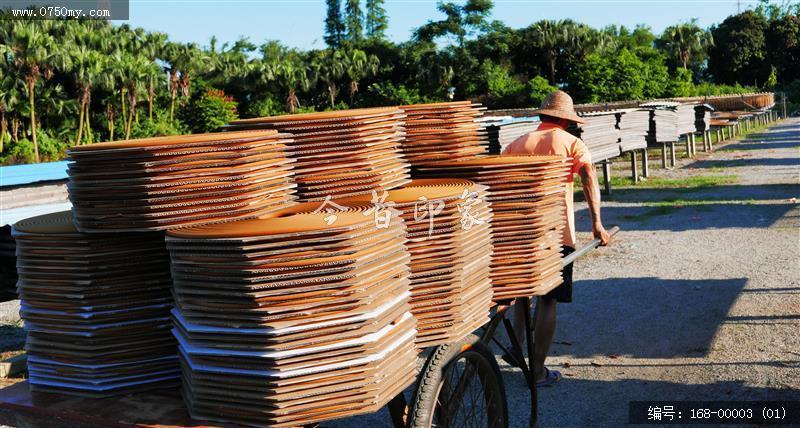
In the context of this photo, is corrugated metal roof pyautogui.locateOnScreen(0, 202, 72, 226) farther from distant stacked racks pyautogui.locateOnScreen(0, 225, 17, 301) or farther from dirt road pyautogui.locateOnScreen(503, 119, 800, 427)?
dirt road pyautogui.locateOnScreen(503, 119, 800, 427)

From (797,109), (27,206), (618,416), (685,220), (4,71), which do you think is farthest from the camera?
(797,109)

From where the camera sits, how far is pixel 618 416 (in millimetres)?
5633

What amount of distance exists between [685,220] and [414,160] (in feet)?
35.3

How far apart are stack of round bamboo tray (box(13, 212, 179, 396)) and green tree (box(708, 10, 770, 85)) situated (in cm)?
9607

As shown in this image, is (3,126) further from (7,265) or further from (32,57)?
(7,265)

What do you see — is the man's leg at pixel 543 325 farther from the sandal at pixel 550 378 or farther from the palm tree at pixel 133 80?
the palm tree at pixel 133 80

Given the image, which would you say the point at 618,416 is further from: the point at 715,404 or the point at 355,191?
the point at 355,191

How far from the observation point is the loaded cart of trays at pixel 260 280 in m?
2.84

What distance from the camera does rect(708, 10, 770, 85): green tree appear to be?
9175cm

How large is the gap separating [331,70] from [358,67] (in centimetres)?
237

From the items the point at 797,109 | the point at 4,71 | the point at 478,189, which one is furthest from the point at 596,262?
the point at 797,109

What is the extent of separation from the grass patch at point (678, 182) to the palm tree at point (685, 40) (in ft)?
229

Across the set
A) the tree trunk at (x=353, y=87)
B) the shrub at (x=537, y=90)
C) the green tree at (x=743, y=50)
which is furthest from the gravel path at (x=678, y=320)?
the green tree at (x=743, y=50)

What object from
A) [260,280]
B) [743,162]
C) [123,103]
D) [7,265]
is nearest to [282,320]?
[260,280]
